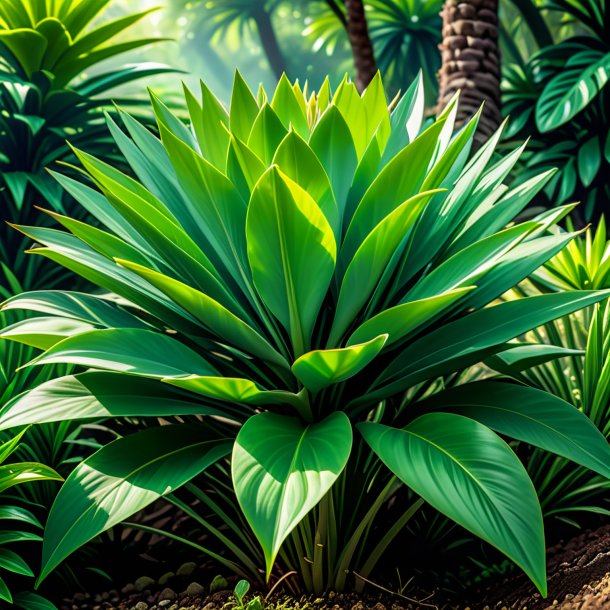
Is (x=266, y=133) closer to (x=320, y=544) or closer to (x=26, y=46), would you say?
(x=320, y=544)

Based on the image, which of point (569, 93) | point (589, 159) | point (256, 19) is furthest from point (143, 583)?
point (256, 19)

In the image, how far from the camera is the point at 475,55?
3514mm

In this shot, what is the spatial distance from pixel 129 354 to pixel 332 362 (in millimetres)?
388

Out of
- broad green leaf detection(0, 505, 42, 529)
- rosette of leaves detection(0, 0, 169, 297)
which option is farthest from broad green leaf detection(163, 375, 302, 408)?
rosette of leaves detection(0, 0, 169, 297)

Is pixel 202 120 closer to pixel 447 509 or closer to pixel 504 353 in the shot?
pixel 504 353

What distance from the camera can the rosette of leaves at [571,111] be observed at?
409 centimetres

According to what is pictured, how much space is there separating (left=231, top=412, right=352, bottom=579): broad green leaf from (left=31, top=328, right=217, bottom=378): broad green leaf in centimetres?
19

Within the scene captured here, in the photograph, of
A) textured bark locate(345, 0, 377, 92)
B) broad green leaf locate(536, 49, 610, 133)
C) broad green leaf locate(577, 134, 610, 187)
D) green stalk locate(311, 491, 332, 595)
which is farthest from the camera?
textured bark locate(345, 0, 377, 92)

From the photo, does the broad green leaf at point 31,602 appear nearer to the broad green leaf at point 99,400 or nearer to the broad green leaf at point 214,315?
the broad green leaf at point 99,400

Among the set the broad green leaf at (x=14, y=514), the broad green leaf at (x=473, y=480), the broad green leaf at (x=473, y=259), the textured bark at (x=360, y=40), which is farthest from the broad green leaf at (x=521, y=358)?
the textured bark at (x=360, y=40)

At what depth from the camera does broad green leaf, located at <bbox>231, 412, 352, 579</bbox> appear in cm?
106

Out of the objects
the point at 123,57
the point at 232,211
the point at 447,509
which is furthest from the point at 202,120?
the point at 123,57

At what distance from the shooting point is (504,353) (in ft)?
5.24

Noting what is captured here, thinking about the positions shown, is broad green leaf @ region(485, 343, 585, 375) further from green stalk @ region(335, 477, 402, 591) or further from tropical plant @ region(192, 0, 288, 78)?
tropical plant @ region(192, 0, 288, 78)
